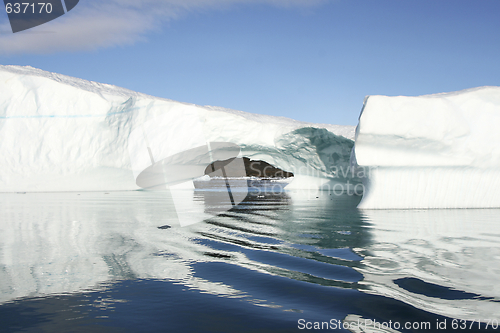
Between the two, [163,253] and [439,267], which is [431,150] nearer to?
[439,267]

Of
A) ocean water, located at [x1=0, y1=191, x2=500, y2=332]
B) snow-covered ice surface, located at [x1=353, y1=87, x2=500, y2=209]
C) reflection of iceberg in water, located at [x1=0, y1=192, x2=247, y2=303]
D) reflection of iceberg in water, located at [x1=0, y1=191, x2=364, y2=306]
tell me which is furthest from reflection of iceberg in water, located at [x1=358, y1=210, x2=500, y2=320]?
snow-covered ice surface, located at [x1=353, y1=87, x2=500, y2=209]

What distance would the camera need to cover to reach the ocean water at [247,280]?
1780mm

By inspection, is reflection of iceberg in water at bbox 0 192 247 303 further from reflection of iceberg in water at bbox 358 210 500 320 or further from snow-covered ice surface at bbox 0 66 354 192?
snow-covered ice surface at bbox 0 66 354 192

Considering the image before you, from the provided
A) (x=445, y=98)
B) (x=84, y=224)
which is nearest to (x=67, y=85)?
(x=84, y=224)

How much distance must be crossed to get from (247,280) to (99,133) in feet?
38.1

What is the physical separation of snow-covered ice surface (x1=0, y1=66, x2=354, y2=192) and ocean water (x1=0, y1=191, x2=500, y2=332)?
27.1ft

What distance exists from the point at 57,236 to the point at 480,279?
421 cm

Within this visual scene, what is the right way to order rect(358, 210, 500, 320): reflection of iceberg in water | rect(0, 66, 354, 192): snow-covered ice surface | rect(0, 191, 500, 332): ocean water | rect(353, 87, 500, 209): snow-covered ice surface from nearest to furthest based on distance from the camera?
rect(0, 191, 500, 332): ocean water
rect(358, 210, 500, 320): reflection of iceberg in water
rect(353, 87, 500, 209): snow-covered ice surface
rect(0, 66, 354, 192): snow-covered ice surface

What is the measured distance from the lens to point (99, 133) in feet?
40.9

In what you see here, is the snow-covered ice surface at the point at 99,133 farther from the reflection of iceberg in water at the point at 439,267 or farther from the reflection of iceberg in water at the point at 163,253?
the reflection of iceberg in water at the point at 439,267

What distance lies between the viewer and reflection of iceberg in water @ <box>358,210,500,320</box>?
6.66 ft

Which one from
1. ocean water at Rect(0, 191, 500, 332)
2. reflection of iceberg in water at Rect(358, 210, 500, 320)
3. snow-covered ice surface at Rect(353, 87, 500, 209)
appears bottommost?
reflection of iceberg in water at Rect(358, 210, 500, 320)

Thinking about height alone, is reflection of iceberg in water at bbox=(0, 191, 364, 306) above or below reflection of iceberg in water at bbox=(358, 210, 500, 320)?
above

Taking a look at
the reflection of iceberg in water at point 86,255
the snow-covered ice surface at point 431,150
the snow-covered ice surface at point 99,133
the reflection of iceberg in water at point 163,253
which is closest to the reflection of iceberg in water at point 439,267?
the reflection of iceberg in water at point 163,253
